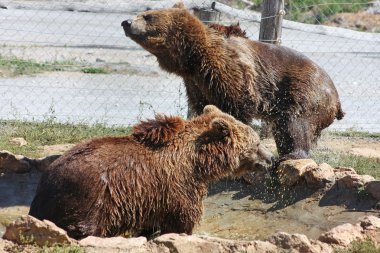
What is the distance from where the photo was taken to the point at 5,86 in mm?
15734

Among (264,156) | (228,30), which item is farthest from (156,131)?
(228,30)

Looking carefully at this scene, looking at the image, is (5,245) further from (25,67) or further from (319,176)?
(25,67)

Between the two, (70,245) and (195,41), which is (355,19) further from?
(70,245)

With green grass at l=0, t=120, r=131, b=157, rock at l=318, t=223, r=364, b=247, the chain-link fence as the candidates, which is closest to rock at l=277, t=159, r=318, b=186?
rock at l=318, t=223, r=364, b=247

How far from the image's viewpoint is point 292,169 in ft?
31.5

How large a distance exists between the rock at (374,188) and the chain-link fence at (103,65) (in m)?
4.58

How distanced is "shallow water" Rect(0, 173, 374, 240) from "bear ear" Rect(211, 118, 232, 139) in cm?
136

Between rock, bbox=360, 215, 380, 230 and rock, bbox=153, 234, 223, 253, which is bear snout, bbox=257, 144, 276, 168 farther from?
rock, bbox=153, 234, 223, 253

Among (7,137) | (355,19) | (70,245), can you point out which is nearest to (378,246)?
(70,245)

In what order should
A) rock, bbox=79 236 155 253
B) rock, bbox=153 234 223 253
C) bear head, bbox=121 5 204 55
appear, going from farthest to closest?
bear head, bbox=121 5 204 55, rock, bbox=153 234 223 253, rock, bbox=79 236 155 253

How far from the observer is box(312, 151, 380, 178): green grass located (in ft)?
35.8

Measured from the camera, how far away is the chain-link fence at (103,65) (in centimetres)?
1488

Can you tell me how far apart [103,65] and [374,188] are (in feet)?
32.4

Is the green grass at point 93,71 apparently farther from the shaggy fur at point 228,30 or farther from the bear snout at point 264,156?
the bear snout at point 264,156
